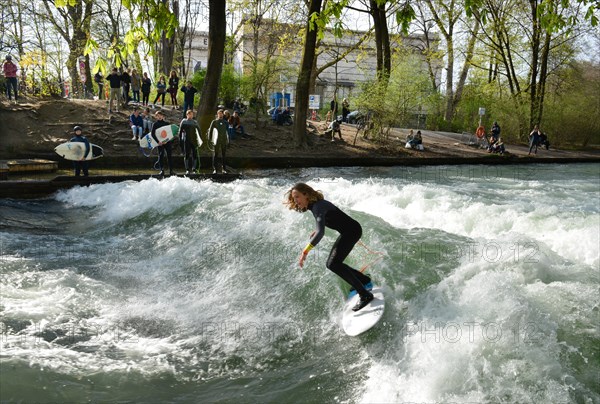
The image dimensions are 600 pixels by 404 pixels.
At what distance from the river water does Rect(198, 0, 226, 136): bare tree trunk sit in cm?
982

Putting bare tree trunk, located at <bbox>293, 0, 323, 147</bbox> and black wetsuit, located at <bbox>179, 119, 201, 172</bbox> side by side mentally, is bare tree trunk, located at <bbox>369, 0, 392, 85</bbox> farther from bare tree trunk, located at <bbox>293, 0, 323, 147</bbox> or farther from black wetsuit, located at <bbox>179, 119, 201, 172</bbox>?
black wetsuit, located at <bbox>179, 119, 201, 172</bbox>

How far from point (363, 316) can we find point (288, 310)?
3.84ft

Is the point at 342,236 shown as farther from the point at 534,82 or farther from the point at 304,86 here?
the point at 534,82

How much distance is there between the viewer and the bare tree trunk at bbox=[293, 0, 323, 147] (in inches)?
873

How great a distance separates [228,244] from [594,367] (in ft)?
19.3

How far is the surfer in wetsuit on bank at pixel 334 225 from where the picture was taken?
6.20 meters

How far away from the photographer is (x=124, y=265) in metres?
8.88

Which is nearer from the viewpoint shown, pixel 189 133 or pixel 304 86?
pixel 189 133

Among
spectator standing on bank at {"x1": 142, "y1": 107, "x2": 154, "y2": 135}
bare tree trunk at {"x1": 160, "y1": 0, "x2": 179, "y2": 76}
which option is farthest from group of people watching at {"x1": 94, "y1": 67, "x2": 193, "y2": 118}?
bare tree trunk at {"x1": 160, "y1": 0, "x2": 179, "y2": 76}

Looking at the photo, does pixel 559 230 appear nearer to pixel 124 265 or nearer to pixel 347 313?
pixel 347 313

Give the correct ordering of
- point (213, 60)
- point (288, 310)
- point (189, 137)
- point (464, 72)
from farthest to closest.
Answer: point (464, 72)
point (213, 60)
point (189, 137)
point (288, 310)

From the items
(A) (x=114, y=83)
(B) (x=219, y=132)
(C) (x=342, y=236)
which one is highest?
(A) (x=114, y=83)

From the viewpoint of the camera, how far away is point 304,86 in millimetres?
23062

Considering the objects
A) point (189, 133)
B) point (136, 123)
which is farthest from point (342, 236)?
point (136, 123)
